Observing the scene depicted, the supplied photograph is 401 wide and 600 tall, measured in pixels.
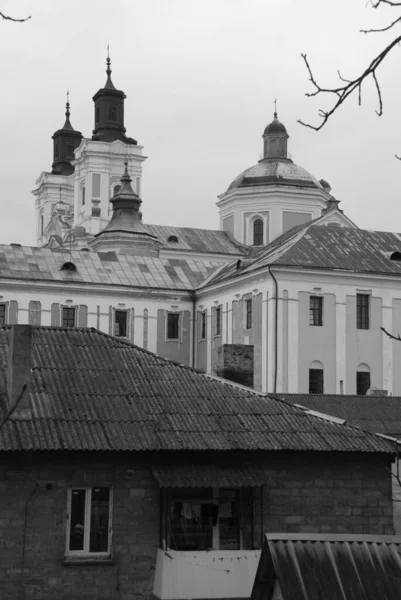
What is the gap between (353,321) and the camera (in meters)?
42.9

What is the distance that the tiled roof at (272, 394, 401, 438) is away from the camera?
24.9 meters

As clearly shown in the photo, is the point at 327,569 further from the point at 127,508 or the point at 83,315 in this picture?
the point at 83,315

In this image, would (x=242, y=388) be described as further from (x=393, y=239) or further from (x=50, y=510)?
(x=393, y=239)

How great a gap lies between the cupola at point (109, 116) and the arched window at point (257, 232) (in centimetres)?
1740

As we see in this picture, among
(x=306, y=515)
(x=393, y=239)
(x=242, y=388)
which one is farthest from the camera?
(x=393, y=239)

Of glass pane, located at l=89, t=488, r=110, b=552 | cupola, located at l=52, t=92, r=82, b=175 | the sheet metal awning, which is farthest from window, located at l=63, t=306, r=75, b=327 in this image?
cupola, located at l=52, t=92, r=82, b=175

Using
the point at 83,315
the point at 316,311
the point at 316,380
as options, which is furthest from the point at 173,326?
the point at 316,380

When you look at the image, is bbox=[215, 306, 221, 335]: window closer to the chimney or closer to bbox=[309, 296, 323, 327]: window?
bbox=[309, 296, 323, 327]: window

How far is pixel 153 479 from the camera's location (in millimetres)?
15023

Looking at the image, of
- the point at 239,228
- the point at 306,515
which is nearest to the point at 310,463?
the point at 306,515

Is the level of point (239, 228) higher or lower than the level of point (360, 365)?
higher

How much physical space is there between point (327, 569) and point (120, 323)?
38.1 metres

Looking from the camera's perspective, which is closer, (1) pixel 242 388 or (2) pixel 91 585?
(2) pixel 91 585

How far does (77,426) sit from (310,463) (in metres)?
3.27
